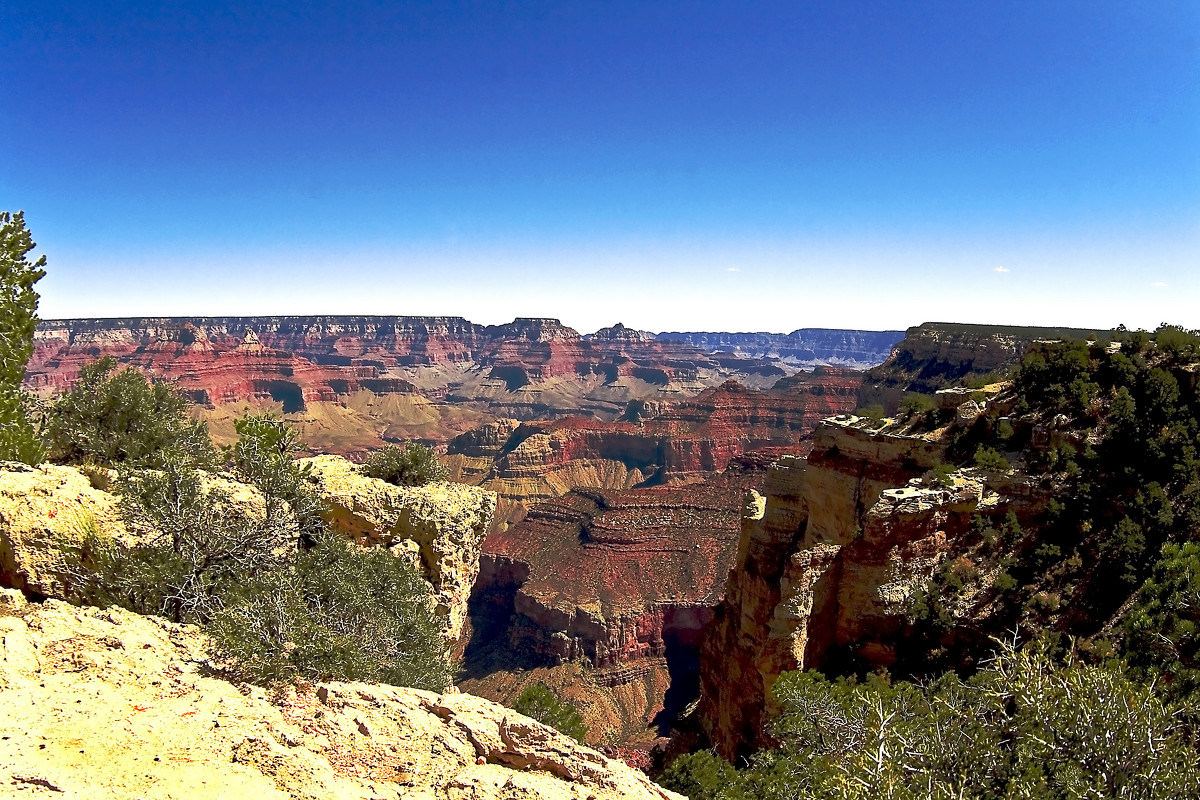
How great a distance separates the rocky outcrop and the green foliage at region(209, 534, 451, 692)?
3.29m

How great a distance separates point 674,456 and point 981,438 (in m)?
110

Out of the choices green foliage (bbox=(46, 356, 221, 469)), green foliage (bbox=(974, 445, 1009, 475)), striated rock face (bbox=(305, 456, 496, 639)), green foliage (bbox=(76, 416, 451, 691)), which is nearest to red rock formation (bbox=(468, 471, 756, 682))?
green foliage (bbox=(974, 445, 1009, 475))

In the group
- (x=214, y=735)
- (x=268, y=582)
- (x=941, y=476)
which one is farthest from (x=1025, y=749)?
(x=268, y=582)

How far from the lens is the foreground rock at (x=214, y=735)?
759 cm

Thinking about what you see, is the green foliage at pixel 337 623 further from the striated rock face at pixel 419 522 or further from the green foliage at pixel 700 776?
the green foliage at pixel 700 776

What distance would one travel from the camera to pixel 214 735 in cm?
873

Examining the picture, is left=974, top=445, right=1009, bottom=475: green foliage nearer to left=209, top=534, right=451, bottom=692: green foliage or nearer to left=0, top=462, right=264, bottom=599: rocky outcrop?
left=209, top=534, right=451, bottom=692: green foliage

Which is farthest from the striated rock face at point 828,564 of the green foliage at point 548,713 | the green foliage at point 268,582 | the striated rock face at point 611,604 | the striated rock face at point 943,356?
the striated rock face at point 943,356

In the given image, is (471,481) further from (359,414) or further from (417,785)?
(417,785)

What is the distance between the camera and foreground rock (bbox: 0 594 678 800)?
7586 millimetres

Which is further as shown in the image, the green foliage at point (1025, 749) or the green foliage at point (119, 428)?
the green foliage at point (119, 428)

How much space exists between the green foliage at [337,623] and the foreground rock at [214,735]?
0.60m

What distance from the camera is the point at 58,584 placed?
1216cm

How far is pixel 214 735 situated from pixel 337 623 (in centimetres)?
450
